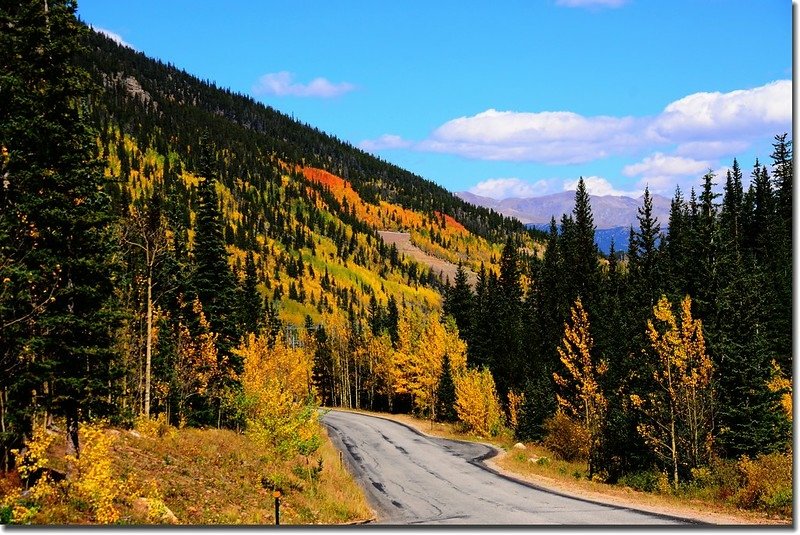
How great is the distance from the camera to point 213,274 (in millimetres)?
40406

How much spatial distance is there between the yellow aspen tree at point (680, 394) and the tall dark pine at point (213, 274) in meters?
26.2

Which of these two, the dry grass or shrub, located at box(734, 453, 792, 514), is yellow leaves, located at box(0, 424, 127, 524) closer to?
the dry grass

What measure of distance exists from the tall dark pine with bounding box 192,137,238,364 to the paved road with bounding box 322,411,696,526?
12549 millimetres

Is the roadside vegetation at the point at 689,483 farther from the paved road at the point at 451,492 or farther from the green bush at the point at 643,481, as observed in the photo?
the paved road at the point at 451,492

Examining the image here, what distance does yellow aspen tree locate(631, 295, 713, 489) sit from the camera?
2631 cm

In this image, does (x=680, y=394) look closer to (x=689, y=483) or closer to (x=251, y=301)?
(x=689, y=483)

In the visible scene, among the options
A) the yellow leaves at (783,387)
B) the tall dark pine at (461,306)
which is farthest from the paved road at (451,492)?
the tall dark pine at (461,306)

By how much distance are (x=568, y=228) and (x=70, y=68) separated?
190 ft

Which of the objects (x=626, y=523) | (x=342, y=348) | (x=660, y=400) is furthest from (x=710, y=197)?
(x=342, y=348)

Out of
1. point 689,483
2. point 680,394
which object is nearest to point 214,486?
Result: point 689,483

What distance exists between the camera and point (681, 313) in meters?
28.1

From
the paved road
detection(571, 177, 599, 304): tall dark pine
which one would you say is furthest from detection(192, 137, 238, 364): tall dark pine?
detection(571, 177, 599, 304): tall dark pine

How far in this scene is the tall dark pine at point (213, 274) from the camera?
39.8 m

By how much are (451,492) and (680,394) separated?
11474mm
